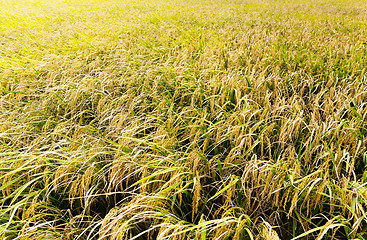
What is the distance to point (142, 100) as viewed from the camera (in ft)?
7.27

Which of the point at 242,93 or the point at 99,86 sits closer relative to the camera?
the point at 242,93

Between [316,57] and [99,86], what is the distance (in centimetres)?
280

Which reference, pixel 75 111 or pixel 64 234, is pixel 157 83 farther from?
pixel 64 234

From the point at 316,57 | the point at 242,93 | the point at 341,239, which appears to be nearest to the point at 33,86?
the point at 242,93

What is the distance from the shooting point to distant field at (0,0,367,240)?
115 cm

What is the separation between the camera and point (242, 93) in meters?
2.30

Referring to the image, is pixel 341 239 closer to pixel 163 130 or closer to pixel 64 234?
pixel 163 130

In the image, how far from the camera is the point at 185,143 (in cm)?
181

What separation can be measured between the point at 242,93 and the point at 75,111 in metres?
1.64

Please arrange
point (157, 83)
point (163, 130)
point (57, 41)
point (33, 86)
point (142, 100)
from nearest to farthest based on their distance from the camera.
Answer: point (163, 130) < point (142, 100) < point (157, 83) < point (33, 86) < point (57, 41)

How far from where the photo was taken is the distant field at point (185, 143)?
3.78ft

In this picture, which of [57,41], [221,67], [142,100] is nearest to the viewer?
[142,100]

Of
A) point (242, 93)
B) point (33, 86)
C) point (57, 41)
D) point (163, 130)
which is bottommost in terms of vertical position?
point (242, 93)

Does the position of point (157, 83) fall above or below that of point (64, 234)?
above
